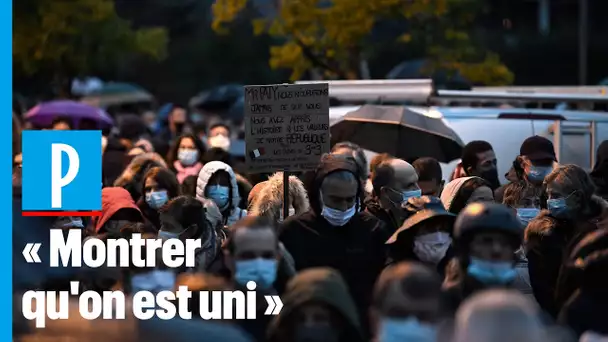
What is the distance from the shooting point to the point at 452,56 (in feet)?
78.6

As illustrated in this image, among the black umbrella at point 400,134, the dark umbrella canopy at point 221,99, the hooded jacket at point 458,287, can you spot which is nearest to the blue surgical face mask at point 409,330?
the hooded jacket at point 458,287

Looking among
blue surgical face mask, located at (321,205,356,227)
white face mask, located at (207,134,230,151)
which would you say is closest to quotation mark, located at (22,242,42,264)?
blue surgical face mask, located at (321,205,356,227)

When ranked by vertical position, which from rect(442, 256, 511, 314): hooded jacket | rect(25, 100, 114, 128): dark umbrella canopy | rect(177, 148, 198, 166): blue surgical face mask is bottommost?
rect(442, 256, 511, 314): hooded jacket

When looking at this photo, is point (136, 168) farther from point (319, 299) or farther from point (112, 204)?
point (319, 299)

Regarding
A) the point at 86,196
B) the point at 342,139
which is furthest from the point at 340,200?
the point at 342,139

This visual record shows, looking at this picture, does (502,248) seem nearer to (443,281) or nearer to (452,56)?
(443,281)

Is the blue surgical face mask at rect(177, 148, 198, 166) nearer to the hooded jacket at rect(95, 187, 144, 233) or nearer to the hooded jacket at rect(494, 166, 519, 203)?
the hooded jacket at rect(494, 166, 519, 203)

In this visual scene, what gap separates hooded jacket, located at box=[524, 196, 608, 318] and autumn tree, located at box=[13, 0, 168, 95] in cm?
2200

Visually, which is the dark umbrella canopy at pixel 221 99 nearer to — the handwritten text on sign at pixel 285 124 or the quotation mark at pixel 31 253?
the handwritten text on sign at pixel 285 124

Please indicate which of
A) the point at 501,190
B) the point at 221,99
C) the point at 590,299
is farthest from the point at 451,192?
the point at 221,99

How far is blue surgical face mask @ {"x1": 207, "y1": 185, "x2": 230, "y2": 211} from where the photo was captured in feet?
30.2

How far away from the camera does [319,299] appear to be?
17.2 feet

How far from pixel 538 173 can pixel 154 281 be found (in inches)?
152

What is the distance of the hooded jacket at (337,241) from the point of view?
6.97m
